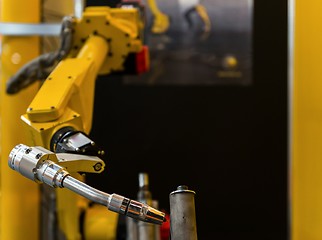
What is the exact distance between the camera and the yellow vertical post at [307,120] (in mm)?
1217

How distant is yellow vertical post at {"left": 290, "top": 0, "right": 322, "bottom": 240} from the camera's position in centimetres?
122

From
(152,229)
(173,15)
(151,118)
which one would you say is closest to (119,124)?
(151,118)

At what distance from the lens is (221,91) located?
8.84 feet

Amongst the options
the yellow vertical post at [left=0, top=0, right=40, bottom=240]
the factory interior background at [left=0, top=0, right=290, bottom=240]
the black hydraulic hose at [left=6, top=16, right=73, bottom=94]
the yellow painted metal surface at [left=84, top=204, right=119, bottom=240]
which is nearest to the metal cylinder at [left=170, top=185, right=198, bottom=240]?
the black hydraulic hose at [left=6, top=16, right=73, bottom=94]

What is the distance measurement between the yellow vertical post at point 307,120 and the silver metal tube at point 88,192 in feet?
1.59

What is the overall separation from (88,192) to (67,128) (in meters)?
0.37

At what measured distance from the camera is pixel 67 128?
4.21ft

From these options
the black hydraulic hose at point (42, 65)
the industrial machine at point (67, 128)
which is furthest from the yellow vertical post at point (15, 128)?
the black hydraulic hose at point (42, 65)

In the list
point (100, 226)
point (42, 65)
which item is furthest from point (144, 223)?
point (42, 65)

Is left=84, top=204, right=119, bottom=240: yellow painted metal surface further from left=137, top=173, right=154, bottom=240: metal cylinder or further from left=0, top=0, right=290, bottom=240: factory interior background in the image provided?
left=0, top=0, right=290, bottom=240: factory interior background

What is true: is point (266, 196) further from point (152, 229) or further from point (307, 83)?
point (307, 83)

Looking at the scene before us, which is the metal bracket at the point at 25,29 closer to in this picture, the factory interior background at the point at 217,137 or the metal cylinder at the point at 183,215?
the factory interior background at the point at 217,137

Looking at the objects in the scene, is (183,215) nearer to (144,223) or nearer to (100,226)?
(144,223)

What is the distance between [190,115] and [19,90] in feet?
3.18
